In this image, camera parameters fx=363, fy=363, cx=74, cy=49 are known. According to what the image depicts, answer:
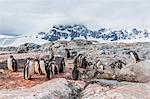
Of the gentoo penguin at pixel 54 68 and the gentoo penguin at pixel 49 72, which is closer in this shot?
the gentoo penguin at pixel 49 72

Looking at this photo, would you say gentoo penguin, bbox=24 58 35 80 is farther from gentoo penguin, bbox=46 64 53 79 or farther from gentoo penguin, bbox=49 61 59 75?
gentoo penguin, bbox=49 61 59 75

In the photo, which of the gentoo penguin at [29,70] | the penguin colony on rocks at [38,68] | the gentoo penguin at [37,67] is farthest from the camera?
the gentoo penguin at [37,67]

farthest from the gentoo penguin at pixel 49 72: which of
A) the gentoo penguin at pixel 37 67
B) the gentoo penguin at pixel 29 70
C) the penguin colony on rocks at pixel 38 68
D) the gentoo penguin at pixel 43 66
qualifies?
the gentoo penguin at pixel 29 70

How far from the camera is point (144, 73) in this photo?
16.5 meters

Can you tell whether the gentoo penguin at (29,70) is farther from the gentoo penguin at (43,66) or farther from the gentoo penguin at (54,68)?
the gentoo penguin at (54,68)

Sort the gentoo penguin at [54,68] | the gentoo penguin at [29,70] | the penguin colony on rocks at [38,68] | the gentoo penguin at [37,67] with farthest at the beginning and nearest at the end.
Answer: the gentoo penguin at [54,68] < the gentoo penguin at [37,67] < the penguin colony on rocks at [38,68] < the gentoo penguin at [29,70]

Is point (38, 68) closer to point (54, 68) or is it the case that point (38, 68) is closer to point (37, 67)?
point (37, 67)

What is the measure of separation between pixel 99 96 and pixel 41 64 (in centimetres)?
789

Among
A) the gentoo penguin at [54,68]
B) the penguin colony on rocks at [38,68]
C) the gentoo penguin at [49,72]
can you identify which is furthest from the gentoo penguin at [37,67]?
the gentoo penguin at [54,68]

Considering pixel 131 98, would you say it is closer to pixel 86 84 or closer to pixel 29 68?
pixel 86 84

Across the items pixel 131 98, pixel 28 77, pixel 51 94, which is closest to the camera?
pixel 131 98

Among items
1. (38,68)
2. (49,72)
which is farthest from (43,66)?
(49,72)

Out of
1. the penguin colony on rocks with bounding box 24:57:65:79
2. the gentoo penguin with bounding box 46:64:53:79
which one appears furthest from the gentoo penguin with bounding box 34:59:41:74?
the gentoo penguin with bounding box 46:64:53:79

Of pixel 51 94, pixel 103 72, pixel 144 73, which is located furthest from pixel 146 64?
pixel 51 94
